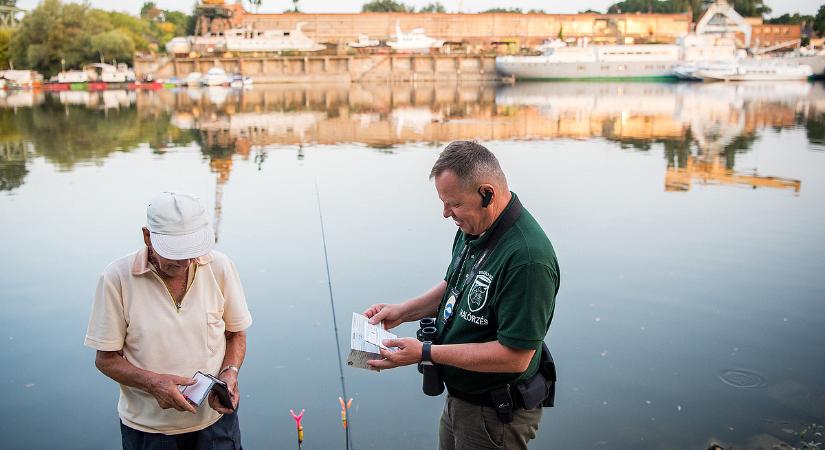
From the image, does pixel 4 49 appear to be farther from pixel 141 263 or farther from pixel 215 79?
pixel 141 263

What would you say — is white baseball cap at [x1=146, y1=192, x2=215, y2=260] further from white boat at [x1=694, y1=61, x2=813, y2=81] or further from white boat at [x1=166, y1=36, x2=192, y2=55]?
white boat at [x1=166, y1=36, x2=192, y2=55]

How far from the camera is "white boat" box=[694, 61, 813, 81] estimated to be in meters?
66.9

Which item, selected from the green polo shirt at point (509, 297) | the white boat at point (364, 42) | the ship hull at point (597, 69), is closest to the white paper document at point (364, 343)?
the green polo shirt at point (509, 297)

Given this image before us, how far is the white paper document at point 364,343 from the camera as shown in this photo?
2941 mm

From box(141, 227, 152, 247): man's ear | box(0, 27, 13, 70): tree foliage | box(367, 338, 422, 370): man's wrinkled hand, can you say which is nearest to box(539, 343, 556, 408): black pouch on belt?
box(367, 338, 422, 370): man's wrinkled hand

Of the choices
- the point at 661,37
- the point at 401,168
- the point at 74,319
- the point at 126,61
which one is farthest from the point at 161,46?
the point at 74,319

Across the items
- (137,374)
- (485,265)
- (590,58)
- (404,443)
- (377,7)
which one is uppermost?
(377,7)

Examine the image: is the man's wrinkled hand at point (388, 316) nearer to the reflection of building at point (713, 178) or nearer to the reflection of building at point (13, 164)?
the reflection of building at point (713, 178)

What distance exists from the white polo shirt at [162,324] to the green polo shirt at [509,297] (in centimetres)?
114

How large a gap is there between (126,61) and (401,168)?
78.3m

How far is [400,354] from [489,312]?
46 cm

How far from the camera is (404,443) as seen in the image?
469 centimetres

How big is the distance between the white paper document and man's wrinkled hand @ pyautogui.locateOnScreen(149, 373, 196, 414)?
0.73 metres

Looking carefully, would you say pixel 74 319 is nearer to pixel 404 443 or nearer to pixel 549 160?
pixel 404 443
